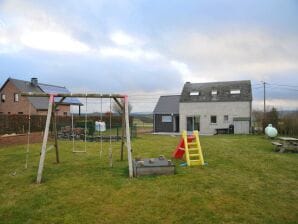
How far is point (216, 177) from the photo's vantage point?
9.73 m

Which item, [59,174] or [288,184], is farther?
[59,174]

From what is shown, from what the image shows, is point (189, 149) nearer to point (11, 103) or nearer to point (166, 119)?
point (166, 119)

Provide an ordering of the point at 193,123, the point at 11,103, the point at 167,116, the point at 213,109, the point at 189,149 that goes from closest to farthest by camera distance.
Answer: the point at 189,149
the point at 213,109
the point at 193,123
the point at 167,116
the point at 11,103

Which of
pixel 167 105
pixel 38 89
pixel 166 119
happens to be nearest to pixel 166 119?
pixel 166 119

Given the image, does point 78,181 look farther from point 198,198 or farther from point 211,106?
point 211,106

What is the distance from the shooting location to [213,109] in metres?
37.9

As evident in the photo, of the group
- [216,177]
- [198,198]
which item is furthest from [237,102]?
[198,198]

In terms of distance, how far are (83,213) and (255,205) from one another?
3.77 meters

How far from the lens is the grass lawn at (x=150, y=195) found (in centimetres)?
651

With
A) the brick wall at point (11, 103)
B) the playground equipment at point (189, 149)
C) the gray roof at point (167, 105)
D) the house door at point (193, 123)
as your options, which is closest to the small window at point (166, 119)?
the gray roof at point (167, 105)

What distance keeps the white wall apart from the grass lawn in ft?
82.1

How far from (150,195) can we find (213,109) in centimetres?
3108

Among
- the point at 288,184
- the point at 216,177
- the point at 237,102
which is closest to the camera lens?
the point at 288,184

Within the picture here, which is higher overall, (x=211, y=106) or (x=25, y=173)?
(x=211, y=106)
